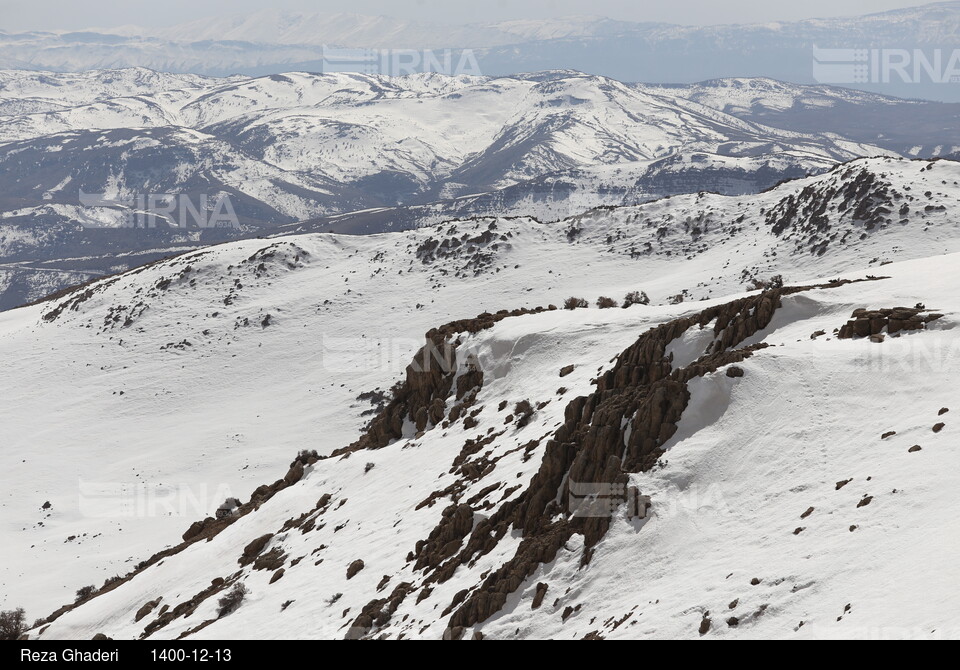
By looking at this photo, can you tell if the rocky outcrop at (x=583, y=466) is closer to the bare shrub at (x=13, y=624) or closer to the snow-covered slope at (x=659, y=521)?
the snow-covered slope at (x=659, y=521)

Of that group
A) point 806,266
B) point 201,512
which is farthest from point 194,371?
point 806,266

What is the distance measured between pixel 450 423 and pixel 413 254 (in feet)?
241

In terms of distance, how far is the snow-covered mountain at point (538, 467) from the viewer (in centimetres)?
1962

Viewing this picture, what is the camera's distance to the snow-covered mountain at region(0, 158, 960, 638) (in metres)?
19.6

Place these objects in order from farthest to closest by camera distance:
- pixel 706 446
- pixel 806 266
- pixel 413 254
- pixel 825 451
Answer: pixel 413 254 < pixel 806 266 < pixel 706 446 < pixel 825 451

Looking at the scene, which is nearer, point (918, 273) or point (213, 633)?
point (213, 633)

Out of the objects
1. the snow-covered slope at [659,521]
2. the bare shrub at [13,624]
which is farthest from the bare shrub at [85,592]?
the snow-covered slope at [659,521]

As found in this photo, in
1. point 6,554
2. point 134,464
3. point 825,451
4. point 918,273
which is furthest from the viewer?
point 134,464

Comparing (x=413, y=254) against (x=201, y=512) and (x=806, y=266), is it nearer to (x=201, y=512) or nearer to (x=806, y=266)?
(x=806, y=266)

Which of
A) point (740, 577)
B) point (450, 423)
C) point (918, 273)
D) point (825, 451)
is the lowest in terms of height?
point (450, 423)

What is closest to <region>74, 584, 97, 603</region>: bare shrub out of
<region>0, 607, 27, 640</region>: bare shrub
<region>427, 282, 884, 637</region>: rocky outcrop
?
<region>0, 607, 27, 640</region>: bare shrub

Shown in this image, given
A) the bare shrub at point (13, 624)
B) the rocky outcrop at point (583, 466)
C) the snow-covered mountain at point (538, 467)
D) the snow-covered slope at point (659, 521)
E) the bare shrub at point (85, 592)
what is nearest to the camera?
the snow-covered slope at point (659, 521)

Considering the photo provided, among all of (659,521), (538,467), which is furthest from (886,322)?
(538,467)

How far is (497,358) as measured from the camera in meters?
44.0
